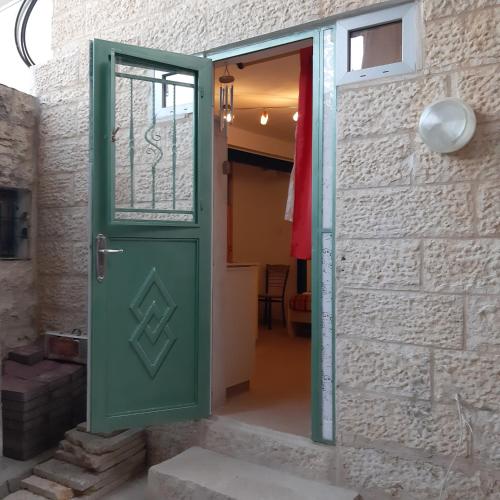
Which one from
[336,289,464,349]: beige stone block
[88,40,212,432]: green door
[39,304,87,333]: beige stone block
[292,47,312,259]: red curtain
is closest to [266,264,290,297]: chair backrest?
[39,304,87,333]: beige stone block

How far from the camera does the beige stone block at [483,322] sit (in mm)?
2035

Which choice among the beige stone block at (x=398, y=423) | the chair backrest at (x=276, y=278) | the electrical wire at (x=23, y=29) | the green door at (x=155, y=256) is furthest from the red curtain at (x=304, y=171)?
the chair backrest at (x=276, y=278)

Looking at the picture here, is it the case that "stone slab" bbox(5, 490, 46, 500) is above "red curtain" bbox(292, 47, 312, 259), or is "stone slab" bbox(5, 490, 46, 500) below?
below

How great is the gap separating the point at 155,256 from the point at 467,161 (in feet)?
5.25

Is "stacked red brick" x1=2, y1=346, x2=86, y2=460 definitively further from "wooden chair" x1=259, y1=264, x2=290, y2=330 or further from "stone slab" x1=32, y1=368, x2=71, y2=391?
"wooden chair" x1=259, y1=264, x2=290, y2=330

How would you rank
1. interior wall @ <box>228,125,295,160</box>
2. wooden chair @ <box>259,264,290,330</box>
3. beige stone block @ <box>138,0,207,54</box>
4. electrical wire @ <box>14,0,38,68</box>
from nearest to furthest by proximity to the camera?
beige stone block @ <box>138,0,207,54</box> < electrical wire @ <box>14,0,38,68</box> < interior wall @ <box>228,125,295,160</box> < wooden chair @ <box>259,264,290,330</box>

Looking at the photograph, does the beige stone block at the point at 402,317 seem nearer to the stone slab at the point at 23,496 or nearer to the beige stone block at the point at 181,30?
the beige stone block at the point at 181,30

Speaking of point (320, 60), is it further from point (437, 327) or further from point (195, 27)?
point (437, 327)

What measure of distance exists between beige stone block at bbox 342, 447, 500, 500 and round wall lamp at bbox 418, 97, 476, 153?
1367 millimetres

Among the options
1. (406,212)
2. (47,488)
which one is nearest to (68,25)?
(406,212)

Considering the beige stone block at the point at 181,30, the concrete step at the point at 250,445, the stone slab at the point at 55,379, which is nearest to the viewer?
the concrete step at the point at 250,445

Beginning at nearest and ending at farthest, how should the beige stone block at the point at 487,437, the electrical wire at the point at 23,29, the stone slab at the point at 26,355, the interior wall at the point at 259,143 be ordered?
the beige stone block at the point at 487,437 → the stone slab at the point at 26,355 → the electrical wire at the point at 23,29 → the interior wall at the point at 259,143

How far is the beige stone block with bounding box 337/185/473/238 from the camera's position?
2117 millimetres

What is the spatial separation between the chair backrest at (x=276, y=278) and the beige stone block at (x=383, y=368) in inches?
199
